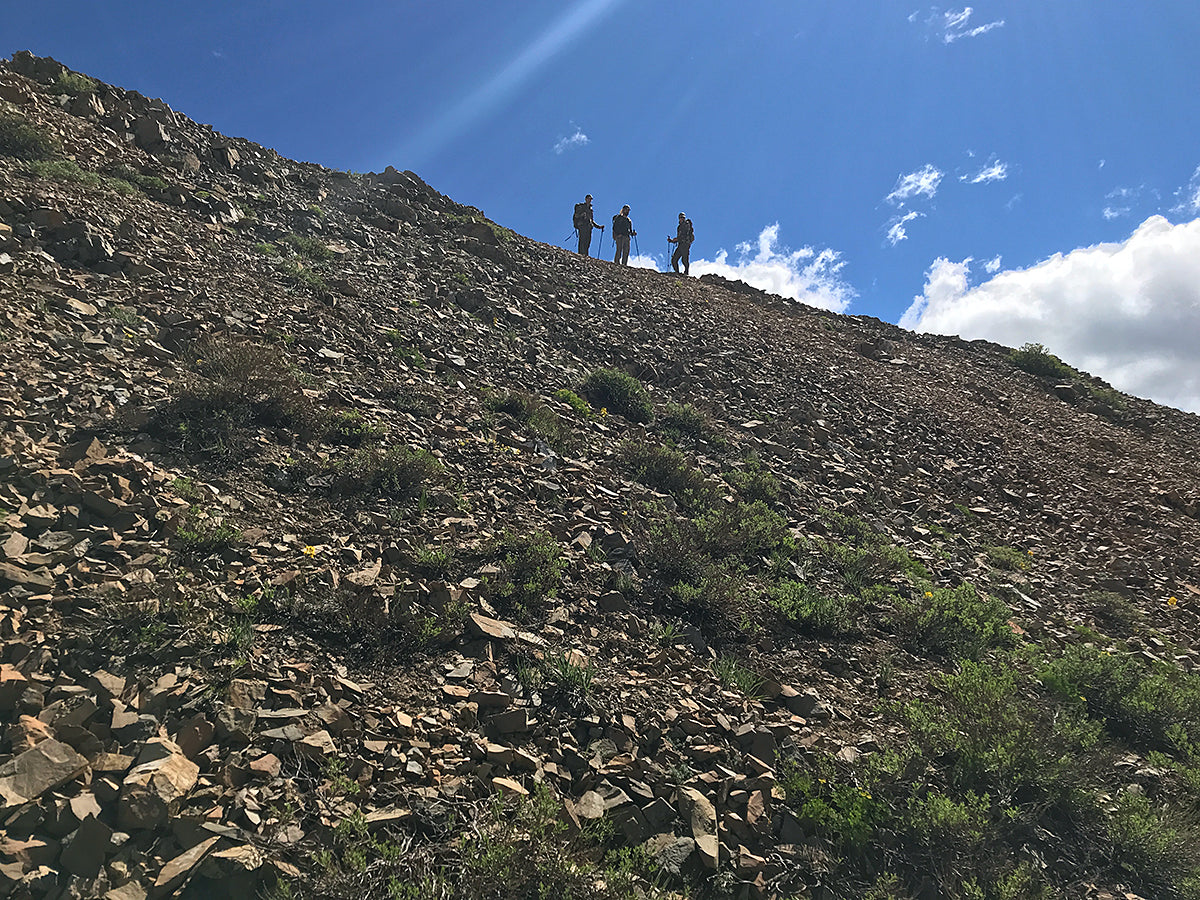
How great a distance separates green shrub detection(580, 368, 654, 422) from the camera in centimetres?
1102

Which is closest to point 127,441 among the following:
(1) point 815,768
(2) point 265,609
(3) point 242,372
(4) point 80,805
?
(3) point 242,372

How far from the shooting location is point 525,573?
19.7 feet

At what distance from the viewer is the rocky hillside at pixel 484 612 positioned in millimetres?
3439

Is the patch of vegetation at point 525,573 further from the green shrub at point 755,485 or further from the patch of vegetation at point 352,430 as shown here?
the green shrub at point 755,485

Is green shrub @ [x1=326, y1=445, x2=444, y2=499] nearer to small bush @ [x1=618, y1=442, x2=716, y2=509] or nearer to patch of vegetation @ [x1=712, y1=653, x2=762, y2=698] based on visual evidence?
small bush @ [x1=618, y1=442, x2=716, y2=509]

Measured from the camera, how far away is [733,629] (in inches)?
242

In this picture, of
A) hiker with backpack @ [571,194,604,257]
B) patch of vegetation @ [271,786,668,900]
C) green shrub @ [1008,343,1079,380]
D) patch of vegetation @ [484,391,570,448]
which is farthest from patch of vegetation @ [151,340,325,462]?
green shrub @ [1008,343,1079,380]

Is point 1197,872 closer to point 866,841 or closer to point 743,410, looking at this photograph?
point 866,841

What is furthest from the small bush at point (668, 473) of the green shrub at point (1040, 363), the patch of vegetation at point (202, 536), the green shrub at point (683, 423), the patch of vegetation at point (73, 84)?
the green shrub at point (1040, 363)

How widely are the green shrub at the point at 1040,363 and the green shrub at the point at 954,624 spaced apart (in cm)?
1596

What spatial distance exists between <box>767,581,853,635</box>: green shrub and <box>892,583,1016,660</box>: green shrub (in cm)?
67

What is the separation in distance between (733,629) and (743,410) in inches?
272

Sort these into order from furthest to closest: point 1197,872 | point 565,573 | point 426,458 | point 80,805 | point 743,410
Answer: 1. point 743,410
2. point 426,458
3. point 565,573
4. point 1197,872
5. point 80,805

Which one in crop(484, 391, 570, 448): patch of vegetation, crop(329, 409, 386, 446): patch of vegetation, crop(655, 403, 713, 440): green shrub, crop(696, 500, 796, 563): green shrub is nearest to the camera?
crop(329, 409, 386, 446): patch of vegetation
